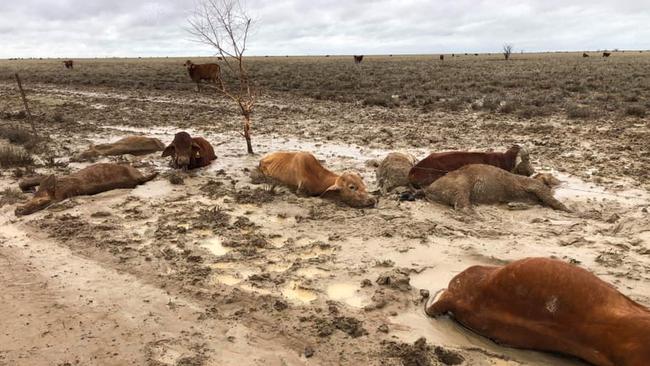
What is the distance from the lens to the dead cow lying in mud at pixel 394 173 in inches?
319

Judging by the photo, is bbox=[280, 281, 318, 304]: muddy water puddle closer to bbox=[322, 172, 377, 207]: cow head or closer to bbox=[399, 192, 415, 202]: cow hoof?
bbox=[322, 172, 377, 207]: cow head

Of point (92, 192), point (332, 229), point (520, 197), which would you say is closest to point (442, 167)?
point (520, 197)

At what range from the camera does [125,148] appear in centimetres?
1096

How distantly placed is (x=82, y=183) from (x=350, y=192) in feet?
13.5

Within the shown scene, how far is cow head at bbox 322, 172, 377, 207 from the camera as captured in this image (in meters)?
7.37

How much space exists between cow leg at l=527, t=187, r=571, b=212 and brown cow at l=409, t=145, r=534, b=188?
0.90m

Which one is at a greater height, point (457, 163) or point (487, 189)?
point (457, 163)

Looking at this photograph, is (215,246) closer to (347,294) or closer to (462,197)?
(347,294)

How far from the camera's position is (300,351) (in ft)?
13.3

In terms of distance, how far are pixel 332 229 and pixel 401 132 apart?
277 inches

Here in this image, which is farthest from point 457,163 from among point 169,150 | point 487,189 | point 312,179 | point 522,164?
Answer: point 169,150

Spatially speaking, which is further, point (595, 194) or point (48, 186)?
point (595, 194)

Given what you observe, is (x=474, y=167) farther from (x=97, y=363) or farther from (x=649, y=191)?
Result: (x=97, y=363)

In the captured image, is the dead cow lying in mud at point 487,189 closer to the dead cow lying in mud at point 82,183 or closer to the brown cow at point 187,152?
the brown cow at point 187,152
